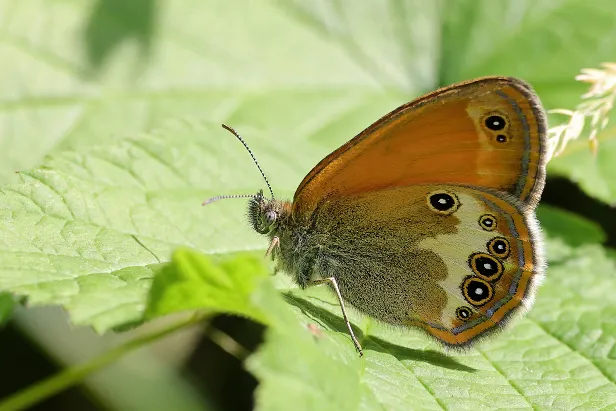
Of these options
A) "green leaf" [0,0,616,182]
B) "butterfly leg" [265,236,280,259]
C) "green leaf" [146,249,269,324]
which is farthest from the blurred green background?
"green leaf" [146,249,269,324]

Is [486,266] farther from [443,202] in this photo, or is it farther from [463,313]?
[443,202]

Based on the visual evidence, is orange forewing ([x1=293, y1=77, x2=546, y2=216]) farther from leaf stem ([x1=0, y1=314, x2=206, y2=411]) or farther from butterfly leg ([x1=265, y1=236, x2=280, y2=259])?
leaf stem ([x1=0, y1=314, x2=206, y2=411])

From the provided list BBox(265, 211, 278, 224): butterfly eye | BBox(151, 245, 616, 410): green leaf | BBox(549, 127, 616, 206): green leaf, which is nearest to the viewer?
BBox(151, 245, 616, 410): green leaf

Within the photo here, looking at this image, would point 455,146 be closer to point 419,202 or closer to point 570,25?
point 419,202

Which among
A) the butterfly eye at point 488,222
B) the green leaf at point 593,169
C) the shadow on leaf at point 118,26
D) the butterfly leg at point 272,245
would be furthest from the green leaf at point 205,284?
the shadow on leaf at point 118,26

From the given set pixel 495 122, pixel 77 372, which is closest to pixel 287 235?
pixel 495 122
